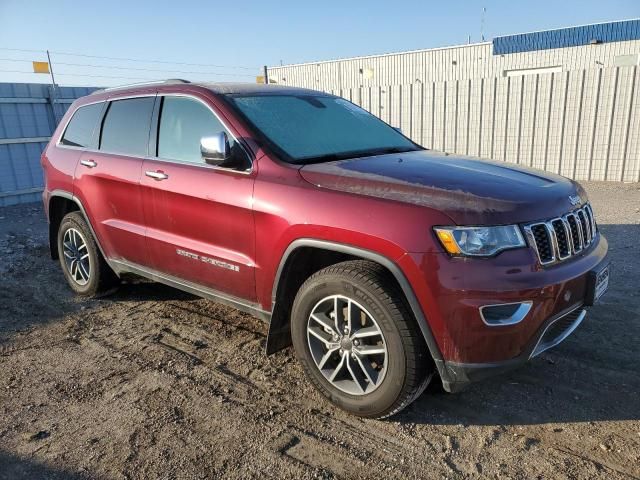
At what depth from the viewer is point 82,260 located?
16.0 feet

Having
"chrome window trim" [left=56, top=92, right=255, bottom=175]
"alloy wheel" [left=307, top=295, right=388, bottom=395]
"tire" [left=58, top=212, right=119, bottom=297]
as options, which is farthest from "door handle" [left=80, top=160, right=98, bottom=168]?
"alloy wheel" [left=307, top=295, right=388, bottom=395]

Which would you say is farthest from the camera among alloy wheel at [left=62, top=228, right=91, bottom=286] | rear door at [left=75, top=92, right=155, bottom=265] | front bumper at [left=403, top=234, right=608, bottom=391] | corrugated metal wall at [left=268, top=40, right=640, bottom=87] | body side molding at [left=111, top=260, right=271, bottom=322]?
corrugated metal wall at [left=268, top=40, right=640, bottom=87]

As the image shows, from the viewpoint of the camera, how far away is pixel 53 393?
3.21 metres

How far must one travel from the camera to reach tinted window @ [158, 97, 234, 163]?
3.52 metres

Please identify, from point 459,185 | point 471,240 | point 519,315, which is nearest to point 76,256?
point 459,185

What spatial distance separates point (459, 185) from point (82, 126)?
12.4 ft

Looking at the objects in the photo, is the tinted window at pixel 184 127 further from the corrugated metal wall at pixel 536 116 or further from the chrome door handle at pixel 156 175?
the corrugated metal wall at pixel 536 116

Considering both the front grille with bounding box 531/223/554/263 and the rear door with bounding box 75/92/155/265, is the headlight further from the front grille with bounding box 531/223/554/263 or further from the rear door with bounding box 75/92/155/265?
the rear door with bounding box 75/92/155/265

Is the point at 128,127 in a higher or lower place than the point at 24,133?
higher

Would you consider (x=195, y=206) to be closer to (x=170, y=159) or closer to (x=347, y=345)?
(x=170, y=159)

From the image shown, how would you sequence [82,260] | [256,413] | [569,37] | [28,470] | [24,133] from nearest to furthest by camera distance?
[28,470] → [256,413] → [82,260] → [24,133] → [569,37]

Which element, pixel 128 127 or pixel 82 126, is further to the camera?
pixel 82 126

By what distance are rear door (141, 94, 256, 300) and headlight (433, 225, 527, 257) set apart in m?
1.25

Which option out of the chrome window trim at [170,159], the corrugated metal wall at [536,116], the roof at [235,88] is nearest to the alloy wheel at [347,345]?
the chrome window trim at [170,159]
